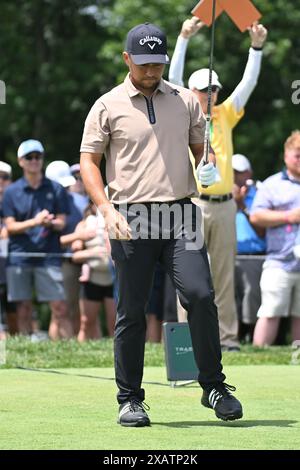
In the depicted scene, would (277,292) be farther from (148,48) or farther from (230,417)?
(148,48)

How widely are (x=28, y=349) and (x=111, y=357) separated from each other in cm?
91

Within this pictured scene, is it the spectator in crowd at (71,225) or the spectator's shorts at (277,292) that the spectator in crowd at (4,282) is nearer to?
the spectator in crowd at (71,225)

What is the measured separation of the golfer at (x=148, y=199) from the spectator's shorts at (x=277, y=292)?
5.19m

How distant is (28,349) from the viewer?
11.8m

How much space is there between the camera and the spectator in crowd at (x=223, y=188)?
37.4 feet

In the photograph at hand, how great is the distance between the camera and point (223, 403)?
A: 291 inches

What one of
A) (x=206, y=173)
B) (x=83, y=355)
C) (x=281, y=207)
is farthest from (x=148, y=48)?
(x=281, y=207)

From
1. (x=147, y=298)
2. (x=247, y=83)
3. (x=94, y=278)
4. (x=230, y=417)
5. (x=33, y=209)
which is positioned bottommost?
(x=94, y=278)

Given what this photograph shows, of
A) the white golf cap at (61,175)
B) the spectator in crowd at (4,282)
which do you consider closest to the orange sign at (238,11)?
the spectator in crowd at (4,282)

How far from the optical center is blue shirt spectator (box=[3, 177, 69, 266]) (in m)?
13.9

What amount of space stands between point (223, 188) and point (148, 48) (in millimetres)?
4395

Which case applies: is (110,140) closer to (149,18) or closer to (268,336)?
(268,336)
